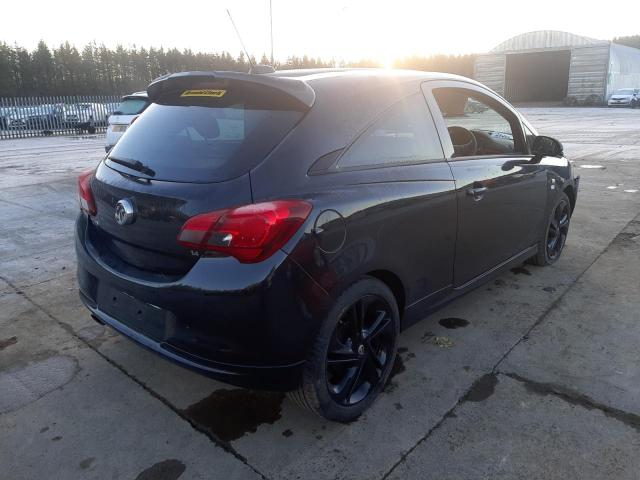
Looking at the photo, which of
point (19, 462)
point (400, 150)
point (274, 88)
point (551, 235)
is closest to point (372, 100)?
point (400, 150)

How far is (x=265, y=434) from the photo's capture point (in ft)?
7.87

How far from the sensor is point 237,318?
79.7 inches

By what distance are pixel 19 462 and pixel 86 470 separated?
1.07 feet

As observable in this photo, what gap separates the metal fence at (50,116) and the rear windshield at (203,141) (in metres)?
22.7

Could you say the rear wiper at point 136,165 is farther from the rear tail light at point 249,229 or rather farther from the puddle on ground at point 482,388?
the puddle on ground at point 482,388

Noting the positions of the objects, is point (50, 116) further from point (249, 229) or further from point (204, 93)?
point (249, 229)

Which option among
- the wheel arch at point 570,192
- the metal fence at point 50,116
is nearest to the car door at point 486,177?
the wheel arch at point 570,192

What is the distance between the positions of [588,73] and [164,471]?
1996 inches

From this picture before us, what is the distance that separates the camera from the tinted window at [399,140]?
8.05ft

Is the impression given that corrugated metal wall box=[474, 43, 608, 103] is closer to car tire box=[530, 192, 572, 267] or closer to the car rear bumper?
car tire box=[530, 192, 572, 267]

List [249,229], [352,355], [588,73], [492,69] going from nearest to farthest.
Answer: [249,229] < [352,355] < [588,73] < [492,69]

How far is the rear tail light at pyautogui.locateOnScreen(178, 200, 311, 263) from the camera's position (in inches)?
78.2

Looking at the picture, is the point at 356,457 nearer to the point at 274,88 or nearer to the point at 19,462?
the point at 19,462

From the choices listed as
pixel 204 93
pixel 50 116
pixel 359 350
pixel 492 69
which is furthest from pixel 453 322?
pixel 492 69
